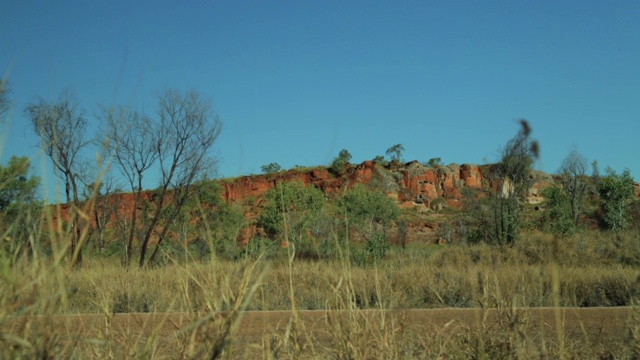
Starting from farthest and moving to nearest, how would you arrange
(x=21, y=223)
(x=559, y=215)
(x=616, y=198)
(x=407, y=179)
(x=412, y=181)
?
(x=412, y=181)
(x=407, y=179)
(x=616, y=198)
(x=559, y=215)
(x=21, y=223)

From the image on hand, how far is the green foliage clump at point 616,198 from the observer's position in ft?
149

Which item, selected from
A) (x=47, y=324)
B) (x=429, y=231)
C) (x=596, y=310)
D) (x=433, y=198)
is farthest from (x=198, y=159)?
(x=433, y=198)

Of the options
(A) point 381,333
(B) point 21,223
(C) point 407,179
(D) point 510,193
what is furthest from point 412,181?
(B) point 21,223

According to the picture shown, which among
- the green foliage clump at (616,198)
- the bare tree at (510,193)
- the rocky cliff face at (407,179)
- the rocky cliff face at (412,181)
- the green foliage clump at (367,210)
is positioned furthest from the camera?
the rocky cliff face at (407,179)

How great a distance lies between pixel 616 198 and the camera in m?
47.1

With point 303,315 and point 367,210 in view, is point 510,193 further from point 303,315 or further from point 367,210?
point 303,315

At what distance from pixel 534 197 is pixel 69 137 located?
265ft

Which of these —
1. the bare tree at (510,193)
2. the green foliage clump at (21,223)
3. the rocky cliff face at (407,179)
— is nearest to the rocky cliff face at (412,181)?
the rocky cliff face at (407,179)

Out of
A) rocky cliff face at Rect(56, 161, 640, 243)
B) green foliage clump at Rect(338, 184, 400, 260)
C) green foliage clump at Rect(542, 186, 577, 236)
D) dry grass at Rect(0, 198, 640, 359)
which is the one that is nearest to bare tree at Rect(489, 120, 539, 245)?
green foliage clump at Rect(542, 186, 577, 236)

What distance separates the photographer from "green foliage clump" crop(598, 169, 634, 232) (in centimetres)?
4528

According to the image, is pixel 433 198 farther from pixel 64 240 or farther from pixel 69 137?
pixel 64 240

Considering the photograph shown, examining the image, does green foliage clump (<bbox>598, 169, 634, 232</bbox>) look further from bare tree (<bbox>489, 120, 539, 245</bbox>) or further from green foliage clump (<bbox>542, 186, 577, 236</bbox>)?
bare tree (<bbox>489, 120, 539, 245</bbox>)

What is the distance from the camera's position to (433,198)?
9869 cm

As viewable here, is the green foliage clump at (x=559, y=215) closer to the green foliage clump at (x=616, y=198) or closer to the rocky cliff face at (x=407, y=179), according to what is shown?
the green foliage clump at (x=616, y=198)
